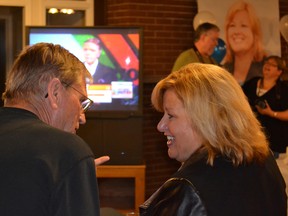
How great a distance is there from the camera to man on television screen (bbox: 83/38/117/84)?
459 cm

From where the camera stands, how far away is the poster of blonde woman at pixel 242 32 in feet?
19.3

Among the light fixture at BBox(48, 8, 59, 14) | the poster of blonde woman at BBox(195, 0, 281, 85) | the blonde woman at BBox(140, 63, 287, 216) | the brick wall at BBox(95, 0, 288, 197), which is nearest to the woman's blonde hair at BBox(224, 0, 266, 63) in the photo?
the poster of blonde woman at BBox(195, 0, 281, 85)

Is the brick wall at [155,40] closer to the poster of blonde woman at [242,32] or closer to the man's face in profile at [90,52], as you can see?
the poster of blonde woman at [242,32]

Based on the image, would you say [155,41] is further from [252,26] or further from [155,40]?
[252,26]

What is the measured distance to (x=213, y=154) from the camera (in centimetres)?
151

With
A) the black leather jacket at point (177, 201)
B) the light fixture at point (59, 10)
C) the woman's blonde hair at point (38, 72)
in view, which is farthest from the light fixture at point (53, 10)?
the black leather jacket at point (177, 201)

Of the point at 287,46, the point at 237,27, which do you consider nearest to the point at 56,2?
the point at 237,27

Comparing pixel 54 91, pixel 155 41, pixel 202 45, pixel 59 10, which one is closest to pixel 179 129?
pixel 54 91

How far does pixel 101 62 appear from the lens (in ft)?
15.1

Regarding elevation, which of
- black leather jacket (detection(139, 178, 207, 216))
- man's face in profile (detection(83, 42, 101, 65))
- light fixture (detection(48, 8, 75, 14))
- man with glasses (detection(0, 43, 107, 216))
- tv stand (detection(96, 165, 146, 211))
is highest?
light fixture (detection(48, 8, 75, 14))

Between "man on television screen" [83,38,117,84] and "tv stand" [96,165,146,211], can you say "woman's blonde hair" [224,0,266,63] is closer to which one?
"man on television screen" [83,38,117,84]

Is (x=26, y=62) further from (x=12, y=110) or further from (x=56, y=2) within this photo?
(x=56, y=2)

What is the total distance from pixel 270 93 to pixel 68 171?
14.2 feet

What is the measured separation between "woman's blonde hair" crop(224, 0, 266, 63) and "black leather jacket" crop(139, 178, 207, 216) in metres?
4.58
